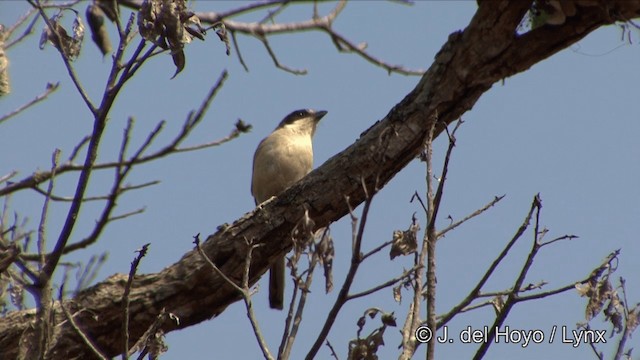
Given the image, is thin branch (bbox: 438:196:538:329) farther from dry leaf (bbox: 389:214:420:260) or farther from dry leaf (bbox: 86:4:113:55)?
dry leaf (bbox: 86:4:113:55)

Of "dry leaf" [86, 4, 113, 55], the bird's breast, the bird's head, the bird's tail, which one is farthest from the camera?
the bird's head

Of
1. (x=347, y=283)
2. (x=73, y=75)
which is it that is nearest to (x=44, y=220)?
(x=73, y=75)

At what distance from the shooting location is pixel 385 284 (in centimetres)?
331

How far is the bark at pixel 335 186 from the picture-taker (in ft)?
14.7

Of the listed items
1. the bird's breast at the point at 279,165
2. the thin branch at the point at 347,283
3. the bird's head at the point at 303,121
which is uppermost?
the bird's head at the point at 303,121

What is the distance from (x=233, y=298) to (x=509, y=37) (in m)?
2.21

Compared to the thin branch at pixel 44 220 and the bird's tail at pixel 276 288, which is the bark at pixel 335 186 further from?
the bird's tail at pixel 276 288

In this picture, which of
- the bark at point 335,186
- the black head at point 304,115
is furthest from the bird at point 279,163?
the bark at point 335,186

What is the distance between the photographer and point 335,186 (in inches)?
196

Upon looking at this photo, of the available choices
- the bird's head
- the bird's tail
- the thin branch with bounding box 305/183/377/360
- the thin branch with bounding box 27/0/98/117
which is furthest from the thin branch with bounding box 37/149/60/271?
the bird's head

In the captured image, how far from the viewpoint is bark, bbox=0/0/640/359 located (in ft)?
14.7

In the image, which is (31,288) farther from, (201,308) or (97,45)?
(201,308)

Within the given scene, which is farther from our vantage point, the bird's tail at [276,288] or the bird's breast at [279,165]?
the bird's breast at [279,165]

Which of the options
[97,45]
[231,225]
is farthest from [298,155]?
[97,45]
